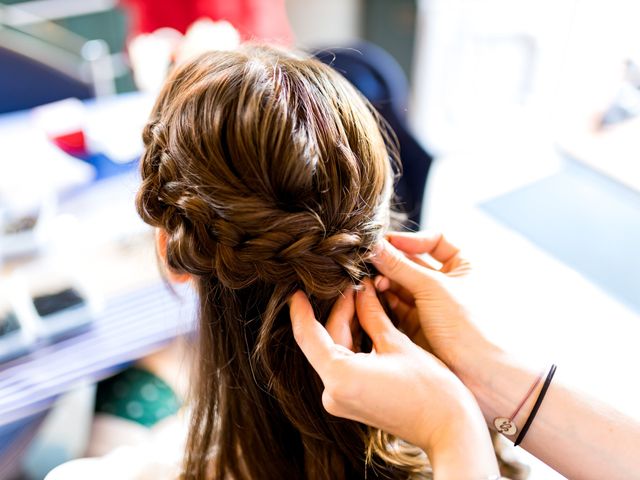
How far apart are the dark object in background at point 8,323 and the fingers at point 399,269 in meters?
0.75

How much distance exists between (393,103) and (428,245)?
0.71m

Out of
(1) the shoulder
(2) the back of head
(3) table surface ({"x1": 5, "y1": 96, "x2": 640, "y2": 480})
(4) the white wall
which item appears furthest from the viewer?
(4) the white wall

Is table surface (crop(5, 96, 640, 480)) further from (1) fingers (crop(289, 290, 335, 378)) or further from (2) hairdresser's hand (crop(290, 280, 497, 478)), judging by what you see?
(1) fingers (crop(289, 290, 335, 378))

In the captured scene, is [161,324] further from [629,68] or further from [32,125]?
[629,68]

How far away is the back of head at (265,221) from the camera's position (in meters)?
0.61

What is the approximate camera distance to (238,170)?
2.01 feet

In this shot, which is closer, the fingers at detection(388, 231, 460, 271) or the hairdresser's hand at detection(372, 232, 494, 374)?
the hairdresser's hand at detection(372, 232, 494, 374)

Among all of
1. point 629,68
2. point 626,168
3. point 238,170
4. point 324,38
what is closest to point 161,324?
point 238,170

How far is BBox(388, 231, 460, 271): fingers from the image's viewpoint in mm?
875

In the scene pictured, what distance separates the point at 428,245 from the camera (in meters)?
0.90

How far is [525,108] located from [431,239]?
1708 mm

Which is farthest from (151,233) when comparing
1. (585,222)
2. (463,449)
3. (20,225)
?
(585,222)

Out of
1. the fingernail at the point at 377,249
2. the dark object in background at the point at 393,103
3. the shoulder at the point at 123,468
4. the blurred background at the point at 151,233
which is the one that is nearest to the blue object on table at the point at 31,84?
the blurred background at the point at 151,233

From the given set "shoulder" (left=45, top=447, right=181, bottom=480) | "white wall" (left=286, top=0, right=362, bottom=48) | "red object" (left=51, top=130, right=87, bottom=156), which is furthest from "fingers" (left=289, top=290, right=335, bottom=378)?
"white wall" (left=286, top=0, right=362, bottom=48)
